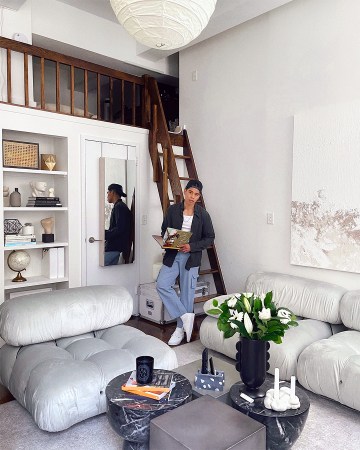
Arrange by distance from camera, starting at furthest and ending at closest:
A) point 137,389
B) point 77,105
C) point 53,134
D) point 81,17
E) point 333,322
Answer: point 77,105 < point 81,17 < point 53,134 < point 333,322 < point 137,389

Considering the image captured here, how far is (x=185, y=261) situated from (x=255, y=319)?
1.85 meters

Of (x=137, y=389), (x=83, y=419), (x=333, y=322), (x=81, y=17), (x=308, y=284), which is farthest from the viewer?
(x=81, y=17)

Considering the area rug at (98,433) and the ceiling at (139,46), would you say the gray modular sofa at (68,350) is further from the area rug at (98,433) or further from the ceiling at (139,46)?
the ceiling at (139,46)

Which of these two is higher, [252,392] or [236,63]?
[236,63]

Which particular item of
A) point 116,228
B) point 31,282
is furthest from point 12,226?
point 116,228

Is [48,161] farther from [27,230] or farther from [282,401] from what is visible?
[282,401]

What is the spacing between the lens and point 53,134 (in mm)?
3953

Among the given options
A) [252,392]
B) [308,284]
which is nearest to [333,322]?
[308,284]

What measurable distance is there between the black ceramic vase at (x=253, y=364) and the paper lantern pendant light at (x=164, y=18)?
175cm

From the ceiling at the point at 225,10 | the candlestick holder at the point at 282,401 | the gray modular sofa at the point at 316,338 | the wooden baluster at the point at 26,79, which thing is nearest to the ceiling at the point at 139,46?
the ceiling at the point at 225,10

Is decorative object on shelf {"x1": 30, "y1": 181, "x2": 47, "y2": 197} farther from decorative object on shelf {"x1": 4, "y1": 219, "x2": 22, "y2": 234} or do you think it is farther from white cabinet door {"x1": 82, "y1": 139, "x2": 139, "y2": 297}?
white cabinet door {"x1": 82, "y1": 139, "x2": 139, "y2": 297}

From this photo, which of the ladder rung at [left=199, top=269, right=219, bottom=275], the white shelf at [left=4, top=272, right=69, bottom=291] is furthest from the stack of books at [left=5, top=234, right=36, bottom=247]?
the ladder rung at [left=199, top=269, right=219, bottom=275]

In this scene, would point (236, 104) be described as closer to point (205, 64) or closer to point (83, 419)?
point (205, 64)

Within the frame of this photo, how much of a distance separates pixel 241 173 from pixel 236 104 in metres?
0.76
